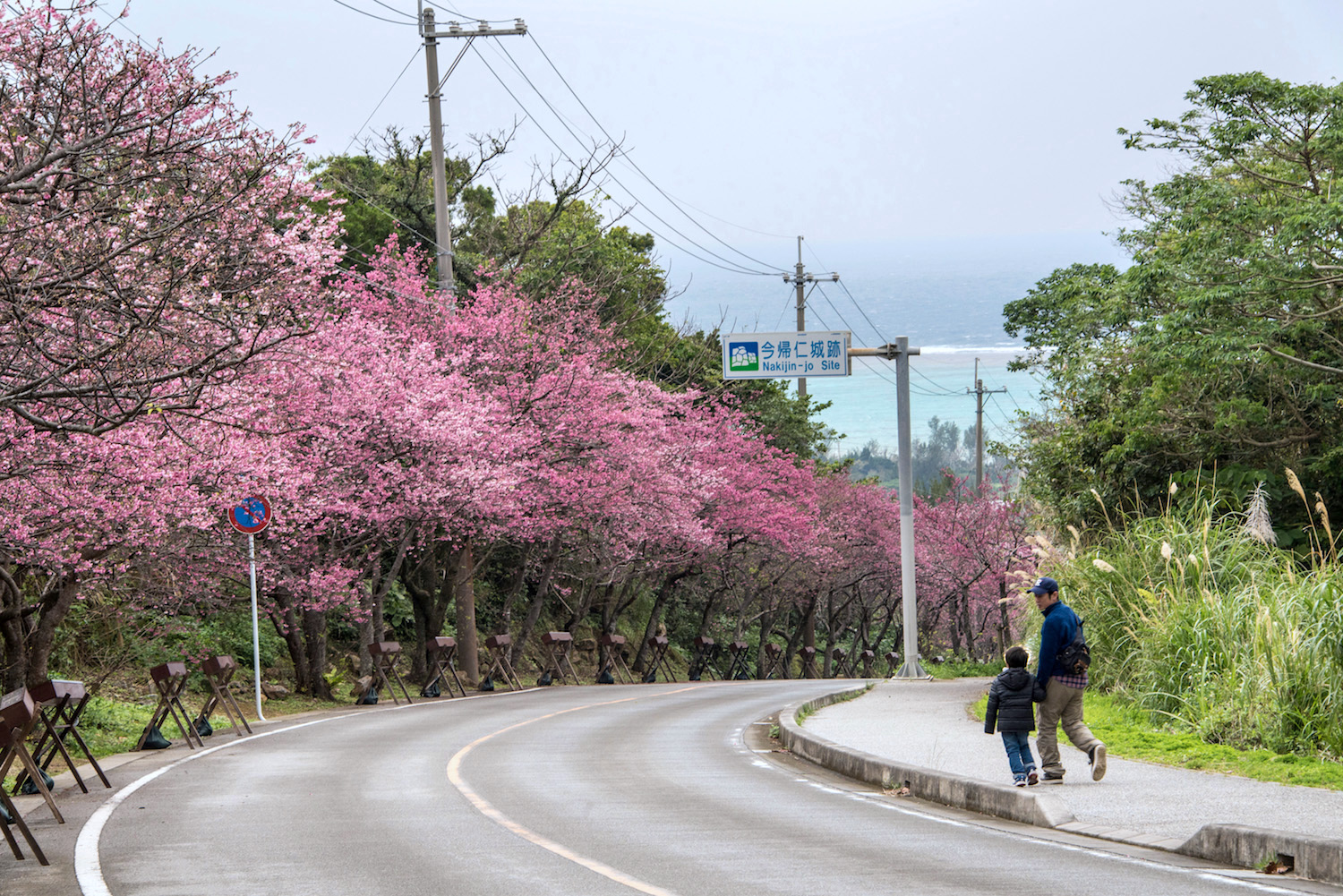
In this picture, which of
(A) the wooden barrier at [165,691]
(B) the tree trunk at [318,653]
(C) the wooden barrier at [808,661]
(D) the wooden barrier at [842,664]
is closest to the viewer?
(A) the wooden barrier at [165,691]

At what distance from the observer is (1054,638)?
11133 millimetres

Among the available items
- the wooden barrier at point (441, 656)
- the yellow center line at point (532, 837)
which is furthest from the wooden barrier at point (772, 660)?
the yellow center line at point (532, 837)

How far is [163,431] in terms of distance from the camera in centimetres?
1634

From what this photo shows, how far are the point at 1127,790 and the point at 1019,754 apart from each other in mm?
885

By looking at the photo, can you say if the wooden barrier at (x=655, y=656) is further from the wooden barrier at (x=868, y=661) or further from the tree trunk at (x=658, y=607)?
the wooden barrier at (x=868, y=661)

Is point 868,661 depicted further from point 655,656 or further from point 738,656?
point 655,656

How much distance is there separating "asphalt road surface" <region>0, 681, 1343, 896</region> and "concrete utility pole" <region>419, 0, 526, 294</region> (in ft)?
49.8

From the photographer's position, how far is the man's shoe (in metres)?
10.9

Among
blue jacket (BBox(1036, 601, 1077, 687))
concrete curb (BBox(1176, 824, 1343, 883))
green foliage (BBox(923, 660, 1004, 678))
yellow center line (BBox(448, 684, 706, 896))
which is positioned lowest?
green foliage (BBox(923, 660, 1004, 678))

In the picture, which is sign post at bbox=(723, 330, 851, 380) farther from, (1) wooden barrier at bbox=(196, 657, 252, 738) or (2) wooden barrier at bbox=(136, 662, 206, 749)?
(2) wooden barrier at bbox=(136, 662, 206, 749)

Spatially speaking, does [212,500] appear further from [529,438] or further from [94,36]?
[529,438]

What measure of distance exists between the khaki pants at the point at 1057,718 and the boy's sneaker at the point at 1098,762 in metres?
0.15

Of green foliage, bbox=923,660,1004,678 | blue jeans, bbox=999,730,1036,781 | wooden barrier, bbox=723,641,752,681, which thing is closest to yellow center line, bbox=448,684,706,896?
blue jeans, bbox=999,730,1036,781

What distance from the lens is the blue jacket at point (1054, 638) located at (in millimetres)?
11133
